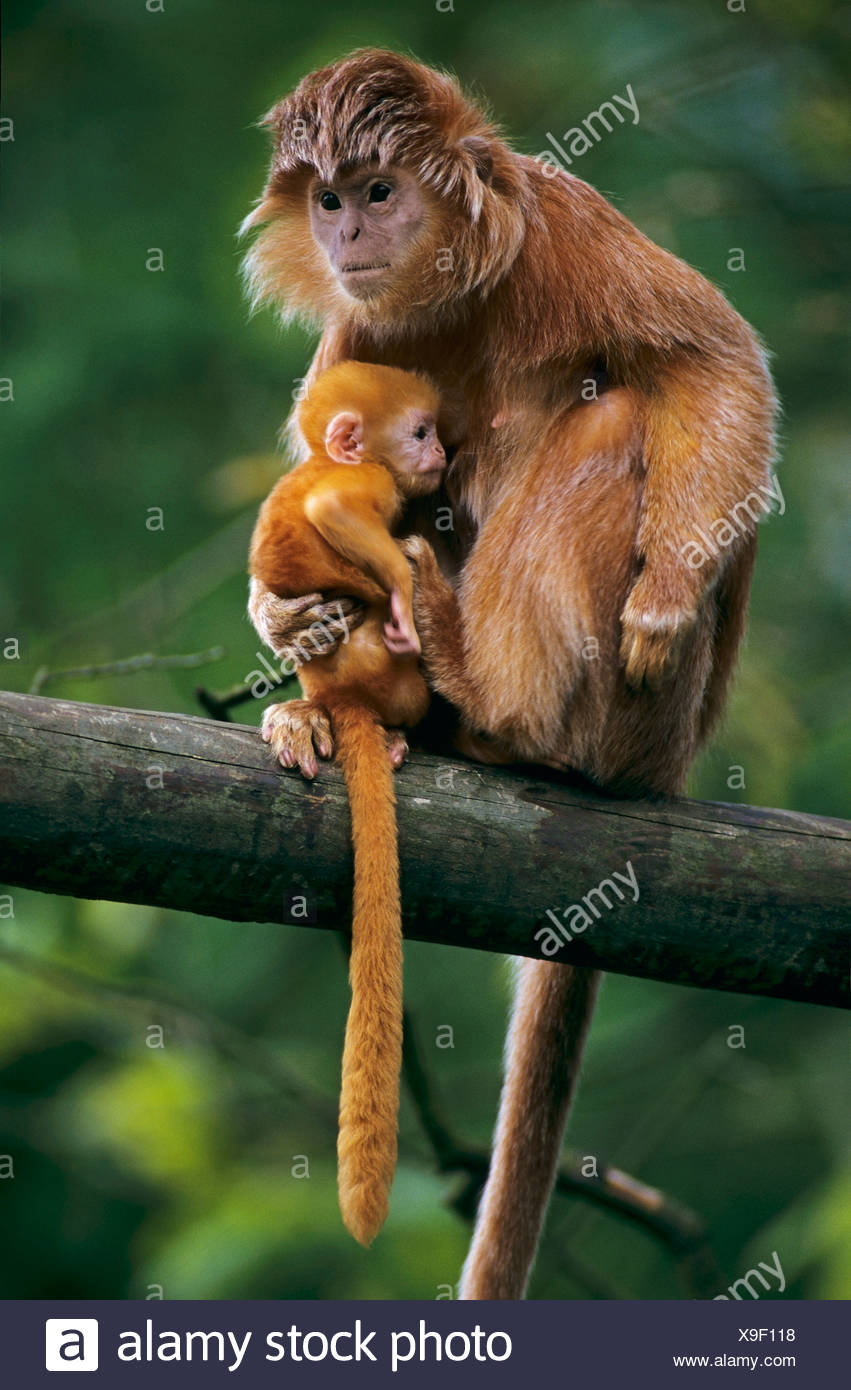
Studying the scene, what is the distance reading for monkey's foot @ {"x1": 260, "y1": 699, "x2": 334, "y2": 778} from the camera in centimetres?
254

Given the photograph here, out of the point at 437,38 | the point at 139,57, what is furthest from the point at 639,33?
the point at 139,57

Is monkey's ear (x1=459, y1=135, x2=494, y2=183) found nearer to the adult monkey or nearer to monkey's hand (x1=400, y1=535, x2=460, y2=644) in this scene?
the adult monkey

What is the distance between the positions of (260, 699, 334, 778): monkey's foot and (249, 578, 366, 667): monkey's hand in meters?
0.12

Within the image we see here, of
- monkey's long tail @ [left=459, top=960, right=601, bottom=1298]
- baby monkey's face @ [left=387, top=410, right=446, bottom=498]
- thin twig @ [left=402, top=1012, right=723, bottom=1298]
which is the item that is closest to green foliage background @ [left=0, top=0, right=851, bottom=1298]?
thin twig @ [left=402, top=1012, right=723, bottom=1298]

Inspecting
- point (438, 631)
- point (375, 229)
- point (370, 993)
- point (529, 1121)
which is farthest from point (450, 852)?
point (375, 229)

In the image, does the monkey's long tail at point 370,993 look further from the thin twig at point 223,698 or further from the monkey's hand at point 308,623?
the thin twig at point 223,698

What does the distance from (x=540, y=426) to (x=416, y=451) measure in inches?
12.5

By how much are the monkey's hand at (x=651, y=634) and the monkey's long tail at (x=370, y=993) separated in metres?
0.55

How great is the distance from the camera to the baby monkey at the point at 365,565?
247 centimetres

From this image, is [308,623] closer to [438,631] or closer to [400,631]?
[400,631]

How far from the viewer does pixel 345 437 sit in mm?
2727

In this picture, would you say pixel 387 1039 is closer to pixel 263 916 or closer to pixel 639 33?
pixel 263 916

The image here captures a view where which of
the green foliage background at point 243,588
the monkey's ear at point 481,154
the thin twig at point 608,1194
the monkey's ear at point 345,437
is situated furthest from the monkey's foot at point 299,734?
the green foliage background at point 243,588

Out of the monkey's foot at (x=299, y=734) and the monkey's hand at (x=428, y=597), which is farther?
the monkey's hand at (x=428, y=597)
